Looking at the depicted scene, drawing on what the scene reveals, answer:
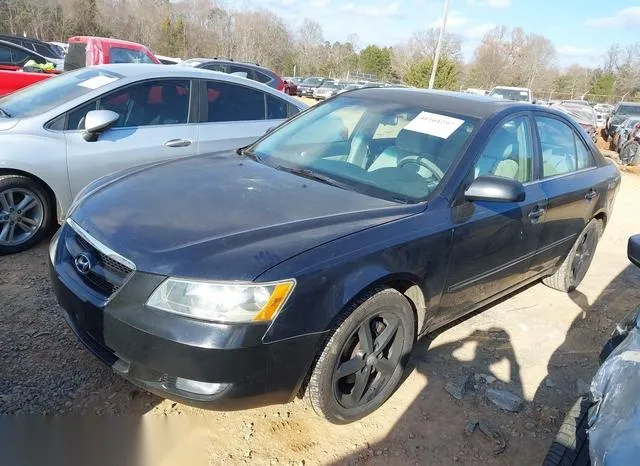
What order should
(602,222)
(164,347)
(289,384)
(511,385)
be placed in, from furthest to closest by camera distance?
(602,222) < (511,385) < (289,384) < (164,347)

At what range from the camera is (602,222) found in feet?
15.5

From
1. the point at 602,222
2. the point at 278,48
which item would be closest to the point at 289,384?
the point at 602,222

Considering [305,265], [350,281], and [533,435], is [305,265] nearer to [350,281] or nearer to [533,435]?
[350,281]

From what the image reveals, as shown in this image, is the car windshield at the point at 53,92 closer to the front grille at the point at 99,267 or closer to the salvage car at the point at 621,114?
the front grille at the point at 99,267

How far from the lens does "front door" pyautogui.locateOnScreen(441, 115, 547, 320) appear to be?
289cm

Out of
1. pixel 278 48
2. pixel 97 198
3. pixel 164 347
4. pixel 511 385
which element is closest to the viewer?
pixel 164 347

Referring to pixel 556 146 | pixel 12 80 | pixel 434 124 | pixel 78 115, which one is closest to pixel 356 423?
pixel 434 124

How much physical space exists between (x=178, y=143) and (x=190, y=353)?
10.0 feet

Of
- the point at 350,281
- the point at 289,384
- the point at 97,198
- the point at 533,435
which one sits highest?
the point at 97,198

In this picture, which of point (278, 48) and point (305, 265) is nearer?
point (305, 265)

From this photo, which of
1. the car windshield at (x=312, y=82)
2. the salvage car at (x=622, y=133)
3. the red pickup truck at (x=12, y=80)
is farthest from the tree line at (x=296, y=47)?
the red pickup truck at (x=12, y=80)

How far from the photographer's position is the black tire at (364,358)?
7.66 ft

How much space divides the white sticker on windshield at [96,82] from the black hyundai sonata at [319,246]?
67.7 inches

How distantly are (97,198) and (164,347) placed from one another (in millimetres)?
1082
